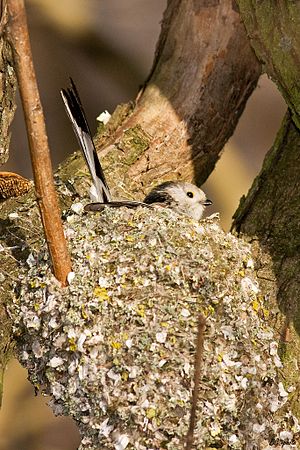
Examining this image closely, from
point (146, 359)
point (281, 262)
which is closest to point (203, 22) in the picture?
point (281, 262)

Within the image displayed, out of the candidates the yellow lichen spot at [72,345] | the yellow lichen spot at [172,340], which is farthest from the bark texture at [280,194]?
the yellow lichen spot at [72,345]

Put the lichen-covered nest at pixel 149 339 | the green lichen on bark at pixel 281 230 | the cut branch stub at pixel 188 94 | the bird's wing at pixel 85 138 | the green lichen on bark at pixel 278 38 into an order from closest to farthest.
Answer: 1. the lichen-covered nest at pixel 149 339
2. the green lichen on bark at pixel 278 38
3. the bird's wing at pixel 85 138
4. the green lichen on bark at pixel 281 230
5. the cut branch stub at pixel 188 94

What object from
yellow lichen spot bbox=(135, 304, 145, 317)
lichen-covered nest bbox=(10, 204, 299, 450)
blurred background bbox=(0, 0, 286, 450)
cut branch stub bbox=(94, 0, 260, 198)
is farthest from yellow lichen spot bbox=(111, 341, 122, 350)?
blurred background bbox=(0, 0, 286, 450)

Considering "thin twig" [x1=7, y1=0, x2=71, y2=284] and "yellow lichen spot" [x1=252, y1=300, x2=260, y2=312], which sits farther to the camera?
"yellow lichen spot" [x1=252, y1=300, x2=260, y2=312]

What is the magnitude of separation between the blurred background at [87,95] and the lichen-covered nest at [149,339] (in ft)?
9.13

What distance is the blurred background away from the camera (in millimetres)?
7266

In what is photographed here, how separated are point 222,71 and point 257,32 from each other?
3.23 feet

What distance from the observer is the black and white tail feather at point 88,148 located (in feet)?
15.2

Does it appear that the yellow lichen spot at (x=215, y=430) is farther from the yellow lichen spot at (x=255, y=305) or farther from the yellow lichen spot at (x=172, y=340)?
the yellow lichen spot at (x=255, y=305)

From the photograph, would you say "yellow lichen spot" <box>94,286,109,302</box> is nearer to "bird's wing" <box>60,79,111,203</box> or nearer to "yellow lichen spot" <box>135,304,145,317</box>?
"yellow lichen spot" <box>135,304,145,317</box>

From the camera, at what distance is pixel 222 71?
221 inches

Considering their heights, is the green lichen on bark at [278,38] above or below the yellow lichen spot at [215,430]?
above

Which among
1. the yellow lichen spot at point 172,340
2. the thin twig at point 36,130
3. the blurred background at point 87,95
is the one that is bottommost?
the yellow lichen spot at point 172,340

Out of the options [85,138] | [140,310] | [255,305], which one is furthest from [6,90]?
[255,305]
